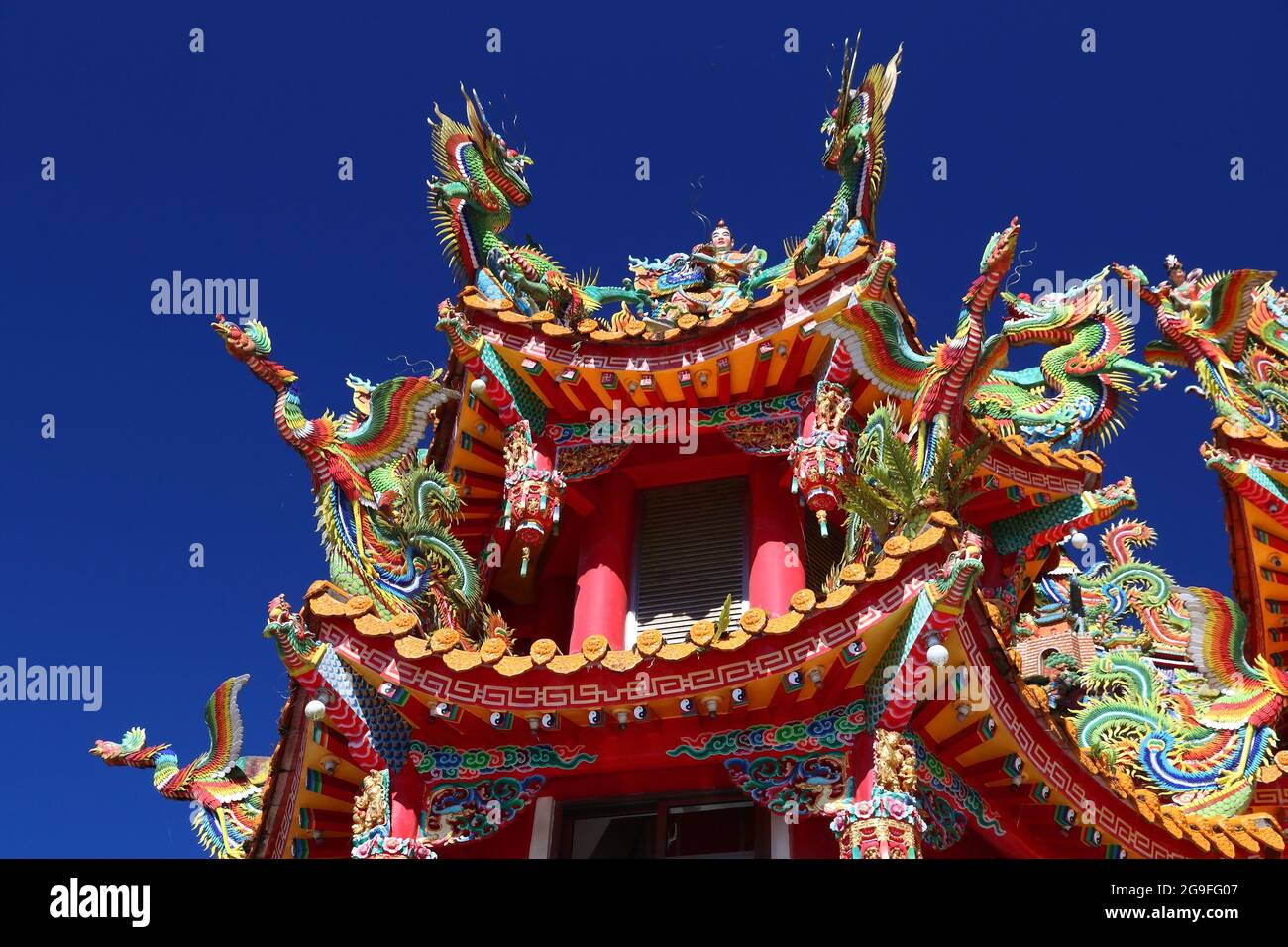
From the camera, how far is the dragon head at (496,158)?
13875mm

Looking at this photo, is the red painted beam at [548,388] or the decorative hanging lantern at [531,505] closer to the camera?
the decorative hanging lantern at [531,505]

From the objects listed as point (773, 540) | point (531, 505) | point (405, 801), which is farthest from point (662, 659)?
point (531, 505)

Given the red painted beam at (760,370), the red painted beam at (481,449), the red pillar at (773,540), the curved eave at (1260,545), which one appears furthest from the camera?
→ the curved eave at (1260,545)

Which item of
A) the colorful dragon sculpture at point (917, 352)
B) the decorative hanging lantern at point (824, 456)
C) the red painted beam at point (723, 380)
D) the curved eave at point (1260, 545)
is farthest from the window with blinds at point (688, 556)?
the curved eave at point (1260, 545)

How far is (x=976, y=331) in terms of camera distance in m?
11.1

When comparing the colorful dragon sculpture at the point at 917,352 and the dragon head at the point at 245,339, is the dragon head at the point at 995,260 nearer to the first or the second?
the colorful dragon sculpture at the point at 917,352

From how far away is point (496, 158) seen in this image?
46.0ft

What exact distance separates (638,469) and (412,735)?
3661 mm

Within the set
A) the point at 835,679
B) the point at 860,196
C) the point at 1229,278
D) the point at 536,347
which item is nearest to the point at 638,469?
the point at 536,347

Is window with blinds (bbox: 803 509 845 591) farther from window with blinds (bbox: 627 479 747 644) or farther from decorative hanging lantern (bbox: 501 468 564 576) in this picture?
decorative hanging lantern (bbox: 501 468 564 576)

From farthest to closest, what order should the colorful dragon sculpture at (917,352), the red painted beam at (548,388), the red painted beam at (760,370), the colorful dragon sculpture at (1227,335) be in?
the colorful dragon sculpture at (1227,335)
the red painted beam at (548,388)
the red painted beam at (760,370)
the colorful dragon sculpture at (917,352)

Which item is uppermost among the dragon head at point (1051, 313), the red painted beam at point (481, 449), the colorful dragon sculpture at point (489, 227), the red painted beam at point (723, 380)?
the colorful dragon sculpture at point (489, 227)
